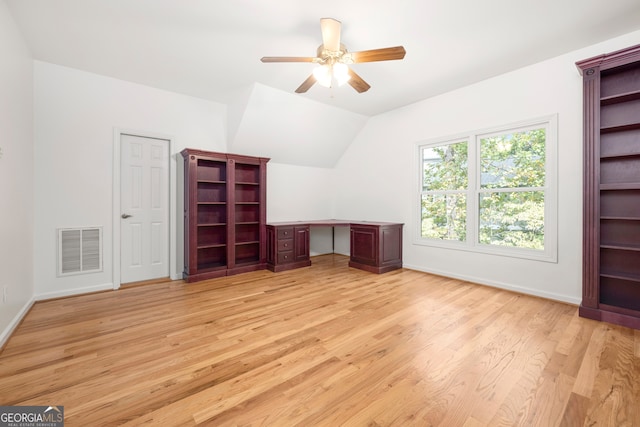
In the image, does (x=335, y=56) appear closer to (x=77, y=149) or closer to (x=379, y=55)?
(x=379, y=55)

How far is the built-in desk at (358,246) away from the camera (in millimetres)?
4352

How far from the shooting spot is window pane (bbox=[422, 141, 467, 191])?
13.2ft

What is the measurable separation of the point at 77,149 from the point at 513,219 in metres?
5.53

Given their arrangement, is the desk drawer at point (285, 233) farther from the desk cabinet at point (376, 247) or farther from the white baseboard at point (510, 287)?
the white baseboard at point (510, 287)

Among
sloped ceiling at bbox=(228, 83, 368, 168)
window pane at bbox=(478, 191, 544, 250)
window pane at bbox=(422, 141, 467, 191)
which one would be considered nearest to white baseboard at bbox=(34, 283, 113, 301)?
sloped ceiling at bbox=(228, 83, 368, 168)

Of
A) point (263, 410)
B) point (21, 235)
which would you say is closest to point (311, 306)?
point (263, 410)

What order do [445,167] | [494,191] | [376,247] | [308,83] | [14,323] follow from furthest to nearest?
[376,247] < [445,167] < [494,191] < [308,83] < [14,323]

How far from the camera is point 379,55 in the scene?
238cm

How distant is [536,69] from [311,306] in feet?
12.5

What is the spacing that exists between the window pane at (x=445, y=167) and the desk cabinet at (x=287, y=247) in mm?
2221

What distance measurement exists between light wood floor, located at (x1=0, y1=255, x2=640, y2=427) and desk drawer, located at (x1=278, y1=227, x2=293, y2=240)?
1.48m

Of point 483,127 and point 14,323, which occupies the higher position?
point 483,127

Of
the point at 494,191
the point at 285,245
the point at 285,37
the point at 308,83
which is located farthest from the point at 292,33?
the point at 494,191

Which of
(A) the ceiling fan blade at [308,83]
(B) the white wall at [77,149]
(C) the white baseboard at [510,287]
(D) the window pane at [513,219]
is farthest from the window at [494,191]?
(B) the white wall at [77,149]
